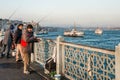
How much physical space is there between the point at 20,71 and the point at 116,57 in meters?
5.26

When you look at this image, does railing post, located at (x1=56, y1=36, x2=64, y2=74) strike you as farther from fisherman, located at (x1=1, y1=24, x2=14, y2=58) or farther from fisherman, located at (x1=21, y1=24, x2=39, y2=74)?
fisherman, located at (x1=1, y1=24, x2=14, y2=58)

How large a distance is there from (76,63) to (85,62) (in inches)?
29.1

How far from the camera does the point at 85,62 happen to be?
8.33 m

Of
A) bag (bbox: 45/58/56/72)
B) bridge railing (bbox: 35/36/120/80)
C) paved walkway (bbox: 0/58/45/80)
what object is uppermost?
bridge railing (bbox: 35/36/120/80)

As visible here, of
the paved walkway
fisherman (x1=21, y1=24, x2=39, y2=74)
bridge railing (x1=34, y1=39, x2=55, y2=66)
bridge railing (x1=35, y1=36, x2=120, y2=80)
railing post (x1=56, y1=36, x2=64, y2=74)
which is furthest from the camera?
bridge railing (x1=34, y1=39, x2=55, y2=66)

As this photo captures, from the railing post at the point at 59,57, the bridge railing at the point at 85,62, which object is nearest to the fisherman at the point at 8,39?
the bridge railing at the point at 85,62

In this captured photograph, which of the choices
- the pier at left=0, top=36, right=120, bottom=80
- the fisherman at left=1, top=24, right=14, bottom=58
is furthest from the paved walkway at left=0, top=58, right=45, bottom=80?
the fisherman at left=1, top=24, right=14, bottom=58

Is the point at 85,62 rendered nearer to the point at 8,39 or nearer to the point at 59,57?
the point at 59,57

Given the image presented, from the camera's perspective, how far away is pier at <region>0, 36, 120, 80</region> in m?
7.00

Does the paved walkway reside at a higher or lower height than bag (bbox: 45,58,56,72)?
lower

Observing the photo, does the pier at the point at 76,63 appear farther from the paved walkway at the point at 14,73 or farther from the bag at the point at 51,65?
the bag at the point at 51,65

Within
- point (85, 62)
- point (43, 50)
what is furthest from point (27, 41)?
point (85, 62)

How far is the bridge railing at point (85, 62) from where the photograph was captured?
6.92m

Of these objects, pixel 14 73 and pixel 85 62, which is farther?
pixel 14 73
